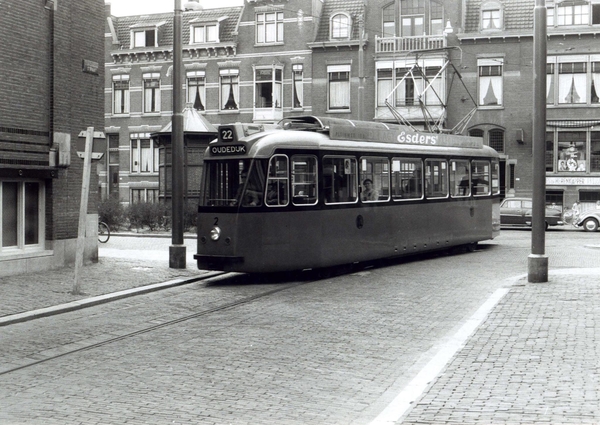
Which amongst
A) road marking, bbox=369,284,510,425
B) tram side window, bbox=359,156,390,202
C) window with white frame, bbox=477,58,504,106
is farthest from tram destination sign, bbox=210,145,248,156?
window with white frame, bbox=477,58,504,106

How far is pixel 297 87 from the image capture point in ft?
144

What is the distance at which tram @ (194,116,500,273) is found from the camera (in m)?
14.4

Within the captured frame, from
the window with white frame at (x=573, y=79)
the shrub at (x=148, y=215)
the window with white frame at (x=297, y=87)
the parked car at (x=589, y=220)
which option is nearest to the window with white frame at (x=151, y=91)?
the window with white frame at (x=297, y=87)

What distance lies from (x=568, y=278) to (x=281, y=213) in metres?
5.28

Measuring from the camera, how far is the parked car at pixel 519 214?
113 feet

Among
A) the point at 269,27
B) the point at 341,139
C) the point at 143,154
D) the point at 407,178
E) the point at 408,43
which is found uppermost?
the point at 269,27

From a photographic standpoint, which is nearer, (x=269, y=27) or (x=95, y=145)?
(x=95, y=145)

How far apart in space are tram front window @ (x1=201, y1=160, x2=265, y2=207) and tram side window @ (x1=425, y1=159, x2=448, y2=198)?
19.7ft

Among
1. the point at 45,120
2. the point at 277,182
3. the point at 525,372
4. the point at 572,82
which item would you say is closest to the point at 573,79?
the point at 572,82

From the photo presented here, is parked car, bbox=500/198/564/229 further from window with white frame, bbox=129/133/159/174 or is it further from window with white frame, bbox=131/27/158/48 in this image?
window with white frame, bbox=131/27/158/48

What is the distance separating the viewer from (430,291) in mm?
13469

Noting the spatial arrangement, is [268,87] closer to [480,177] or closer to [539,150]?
[480,177]

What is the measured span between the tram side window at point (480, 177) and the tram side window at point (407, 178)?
10.2 ft

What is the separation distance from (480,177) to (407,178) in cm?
426
